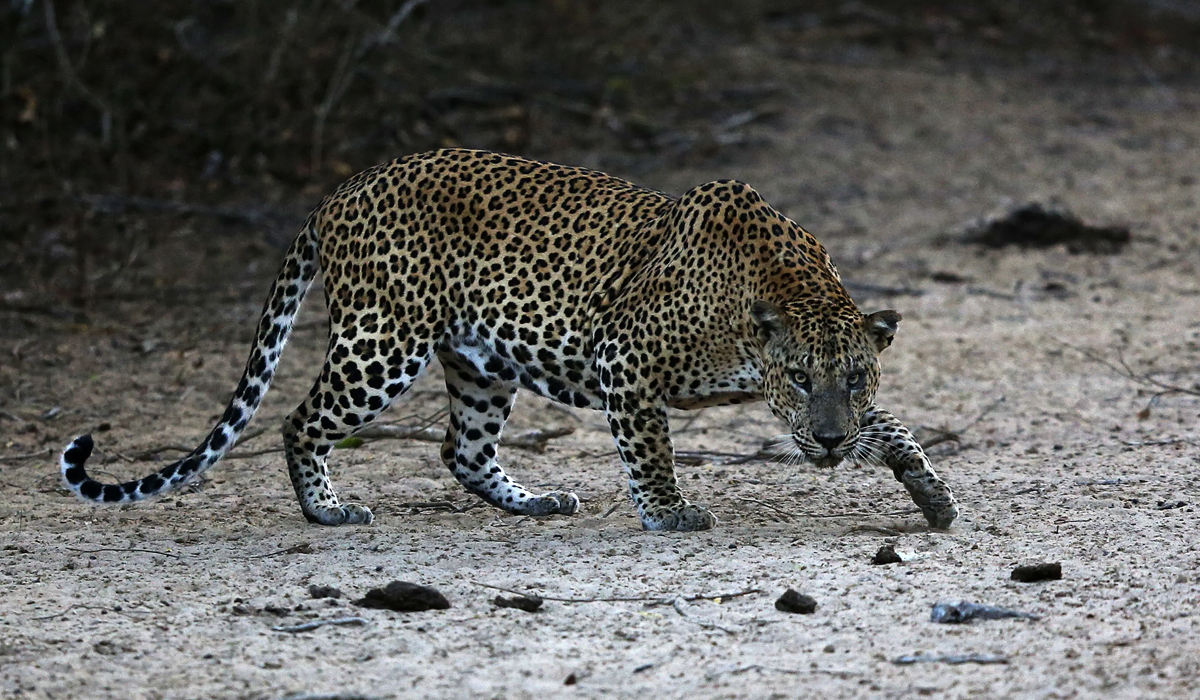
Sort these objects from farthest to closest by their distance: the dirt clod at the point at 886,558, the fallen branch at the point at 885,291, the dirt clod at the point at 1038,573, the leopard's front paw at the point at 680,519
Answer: the fallen branch at the point at 885,291 → the leopard's front paw at the point at 680,519 → the dirt clod at the point at 886,558 → the dirt clod at the point at 1038,573

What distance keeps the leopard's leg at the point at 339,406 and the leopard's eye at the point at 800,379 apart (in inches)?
66.3

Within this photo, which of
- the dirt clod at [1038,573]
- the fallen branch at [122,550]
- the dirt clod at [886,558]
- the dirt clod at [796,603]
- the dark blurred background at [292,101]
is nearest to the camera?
the dirt clod at [796,603]

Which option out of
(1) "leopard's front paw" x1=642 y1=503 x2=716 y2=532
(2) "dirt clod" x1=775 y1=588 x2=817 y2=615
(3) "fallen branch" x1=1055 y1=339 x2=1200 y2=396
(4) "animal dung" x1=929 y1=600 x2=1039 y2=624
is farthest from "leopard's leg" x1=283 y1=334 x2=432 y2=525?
(3) "fallen branch" x1=1055 y1=339 x2=1200 y2=396

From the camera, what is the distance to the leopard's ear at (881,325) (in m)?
6.24

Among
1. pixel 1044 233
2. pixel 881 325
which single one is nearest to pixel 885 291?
pixel 1044 233

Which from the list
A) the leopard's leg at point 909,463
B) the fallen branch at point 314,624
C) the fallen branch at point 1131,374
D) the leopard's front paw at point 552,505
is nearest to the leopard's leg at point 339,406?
the leopard's front paw at point 552,505

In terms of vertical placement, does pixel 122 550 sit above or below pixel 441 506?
above

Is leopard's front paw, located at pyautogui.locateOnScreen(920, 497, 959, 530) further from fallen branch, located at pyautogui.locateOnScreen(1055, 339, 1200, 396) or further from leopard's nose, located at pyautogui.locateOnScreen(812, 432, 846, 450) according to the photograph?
fallen branch, located at pyautogui.locateOnScreen(1055, 339, 1200, 396)

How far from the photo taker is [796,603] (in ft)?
18.0

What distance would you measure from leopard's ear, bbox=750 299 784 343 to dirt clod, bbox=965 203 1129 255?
6646 millimetres

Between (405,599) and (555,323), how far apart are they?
1708 mm

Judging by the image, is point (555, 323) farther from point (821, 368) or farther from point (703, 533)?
point (821, 368)

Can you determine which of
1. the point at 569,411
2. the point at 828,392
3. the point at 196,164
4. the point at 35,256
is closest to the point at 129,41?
the point at 196,164

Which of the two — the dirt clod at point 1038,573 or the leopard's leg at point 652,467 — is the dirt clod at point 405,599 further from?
the dirt clod at point 1038,573
